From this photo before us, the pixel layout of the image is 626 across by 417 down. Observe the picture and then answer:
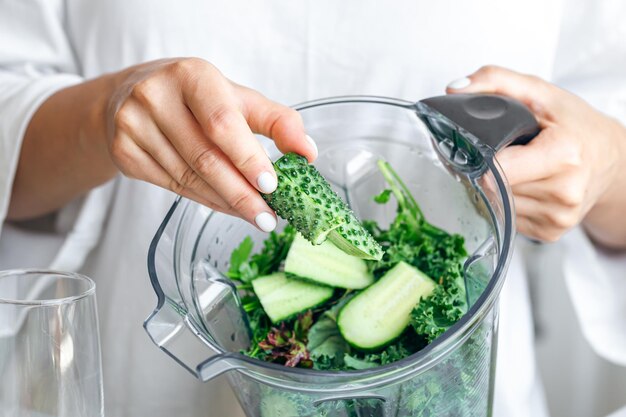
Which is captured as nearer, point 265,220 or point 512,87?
point 265,220

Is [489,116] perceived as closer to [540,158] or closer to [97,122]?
[540,158]

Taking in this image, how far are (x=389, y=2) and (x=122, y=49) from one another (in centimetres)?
31

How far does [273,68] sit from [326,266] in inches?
13.7

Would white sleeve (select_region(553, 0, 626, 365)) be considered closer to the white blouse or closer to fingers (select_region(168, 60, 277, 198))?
the white blouse

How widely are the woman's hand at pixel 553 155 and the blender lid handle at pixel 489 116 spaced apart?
0.03 meters

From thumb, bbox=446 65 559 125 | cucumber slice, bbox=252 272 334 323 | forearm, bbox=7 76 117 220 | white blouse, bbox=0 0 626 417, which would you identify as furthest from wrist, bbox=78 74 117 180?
thumb, bbox=446 65 559 125

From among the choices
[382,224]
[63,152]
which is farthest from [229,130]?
[63,152]

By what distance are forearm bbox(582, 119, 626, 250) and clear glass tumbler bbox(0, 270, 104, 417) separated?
1.82 feet

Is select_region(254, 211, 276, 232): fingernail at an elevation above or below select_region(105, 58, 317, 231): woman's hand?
below

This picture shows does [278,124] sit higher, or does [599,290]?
[278,124]

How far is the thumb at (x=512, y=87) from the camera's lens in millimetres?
703

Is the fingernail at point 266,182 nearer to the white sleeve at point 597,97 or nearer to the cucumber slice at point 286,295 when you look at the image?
A: the cucumber slice at point 286,295

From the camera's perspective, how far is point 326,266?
0.63 metres

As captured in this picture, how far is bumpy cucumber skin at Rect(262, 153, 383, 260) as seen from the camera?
0.52 m
